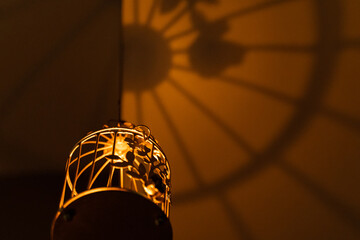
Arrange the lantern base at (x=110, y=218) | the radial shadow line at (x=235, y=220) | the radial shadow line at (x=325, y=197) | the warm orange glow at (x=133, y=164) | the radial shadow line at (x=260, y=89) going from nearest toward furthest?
the lantern base at (x=110, y=218) → the warm orange glow at (x=133, y=164) → the radial shadow line at (x=325, y=197) → the radial shadow line at (x=235, y=220) → the radial shadow line at (x=260, y=89)

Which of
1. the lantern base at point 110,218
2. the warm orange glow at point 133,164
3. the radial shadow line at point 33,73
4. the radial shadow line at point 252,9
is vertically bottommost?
the lantern base at point 110,218

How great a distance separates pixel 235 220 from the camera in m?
1.47

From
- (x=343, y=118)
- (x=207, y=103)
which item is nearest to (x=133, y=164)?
(x=207, y=103)

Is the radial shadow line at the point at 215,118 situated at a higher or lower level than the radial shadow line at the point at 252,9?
lower

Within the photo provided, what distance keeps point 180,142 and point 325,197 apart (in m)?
0.75

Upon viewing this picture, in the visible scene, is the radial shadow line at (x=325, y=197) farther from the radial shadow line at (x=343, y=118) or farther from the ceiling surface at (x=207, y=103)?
the radial shadow line at (x=343, y=118)

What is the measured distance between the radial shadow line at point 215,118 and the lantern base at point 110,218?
795mm

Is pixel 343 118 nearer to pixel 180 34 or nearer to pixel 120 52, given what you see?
pixel 180 34

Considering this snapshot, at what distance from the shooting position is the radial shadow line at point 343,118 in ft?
4.63

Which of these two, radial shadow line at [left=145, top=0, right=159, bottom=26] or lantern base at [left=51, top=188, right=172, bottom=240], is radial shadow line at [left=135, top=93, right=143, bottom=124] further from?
lantern base at [left=51, top=188, right=172, bottom=240]

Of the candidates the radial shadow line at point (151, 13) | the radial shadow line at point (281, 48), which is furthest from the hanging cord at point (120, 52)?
the radial shadow line at point (281, 48)

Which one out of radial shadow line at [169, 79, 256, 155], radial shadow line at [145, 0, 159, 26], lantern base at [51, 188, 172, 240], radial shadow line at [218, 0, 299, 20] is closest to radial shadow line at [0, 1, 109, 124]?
radial shadow line at [145, 0, 159, 26]

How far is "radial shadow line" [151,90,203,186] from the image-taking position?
1.64 metres

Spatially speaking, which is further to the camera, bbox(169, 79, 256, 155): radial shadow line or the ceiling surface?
bbox(169, 79, 256, 155): radial shadow line
